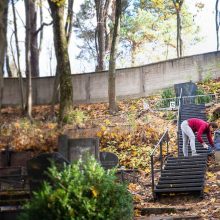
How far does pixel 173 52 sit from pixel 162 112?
28.0 metres

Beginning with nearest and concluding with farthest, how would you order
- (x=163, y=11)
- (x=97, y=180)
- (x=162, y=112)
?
(x=97, y=180) → (x=162, y=112) → (x=163, y=11)

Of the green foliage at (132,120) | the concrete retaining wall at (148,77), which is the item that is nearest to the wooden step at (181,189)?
the green foliage at (132,120)

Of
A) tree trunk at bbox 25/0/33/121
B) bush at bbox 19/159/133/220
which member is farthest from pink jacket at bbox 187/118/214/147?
tree trunk at bbox 25/0/33/121

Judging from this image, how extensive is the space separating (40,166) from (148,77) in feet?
63.3

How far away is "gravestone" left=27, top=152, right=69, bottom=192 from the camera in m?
9.45

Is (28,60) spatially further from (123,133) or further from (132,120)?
(123,133)

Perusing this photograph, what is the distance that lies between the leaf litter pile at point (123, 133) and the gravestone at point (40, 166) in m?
3.66

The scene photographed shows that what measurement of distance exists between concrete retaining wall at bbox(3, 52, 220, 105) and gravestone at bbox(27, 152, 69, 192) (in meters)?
18.8

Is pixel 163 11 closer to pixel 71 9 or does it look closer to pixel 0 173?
pixel 71 9

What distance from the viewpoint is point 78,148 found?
13867mm

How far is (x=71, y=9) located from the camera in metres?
26.4

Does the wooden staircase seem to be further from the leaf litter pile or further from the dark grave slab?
the dark grave slab

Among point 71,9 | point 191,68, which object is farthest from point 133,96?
point 71,9

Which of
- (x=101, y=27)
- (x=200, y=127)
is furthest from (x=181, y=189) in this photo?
(x=101, y=27)
